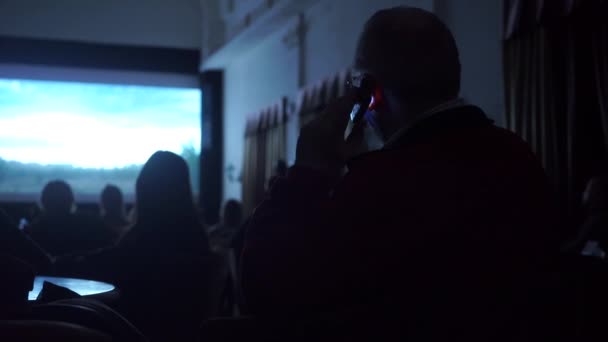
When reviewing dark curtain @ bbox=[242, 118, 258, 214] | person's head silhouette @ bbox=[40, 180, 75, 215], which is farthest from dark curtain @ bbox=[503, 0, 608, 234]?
dark curtain @ bbox=[242, 118, 258, 214]

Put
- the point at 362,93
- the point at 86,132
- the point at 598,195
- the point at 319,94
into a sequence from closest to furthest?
1. the point at 362,93
2. the point at 598,195
3. the point at 319,94
4. the point at 86,132

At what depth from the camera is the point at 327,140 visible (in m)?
1.31

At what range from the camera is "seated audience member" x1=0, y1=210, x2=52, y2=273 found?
2.02m

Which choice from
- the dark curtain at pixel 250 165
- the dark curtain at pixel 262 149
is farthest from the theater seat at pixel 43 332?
the dark curtain at pixel 250 165

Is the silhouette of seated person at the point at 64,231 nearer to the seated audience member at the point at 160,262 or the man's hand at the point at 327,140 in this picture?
the seated audience member at the point at 160,262

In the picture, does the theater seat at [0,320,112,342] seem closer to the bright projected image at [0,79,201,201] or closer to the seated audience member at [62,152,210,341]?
the seated audience member at [62,152,210,341]

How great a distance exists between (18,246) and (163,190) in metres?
0.85

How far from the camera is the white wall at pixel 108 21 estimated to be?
11.5m

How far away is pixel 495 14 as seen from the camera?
5.12 m

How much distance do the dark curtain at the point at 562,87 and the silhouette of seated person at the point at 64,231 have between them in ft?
8.74

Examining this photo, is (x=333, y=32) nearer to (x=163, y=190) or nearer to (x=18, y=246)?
(x=163, y=190)

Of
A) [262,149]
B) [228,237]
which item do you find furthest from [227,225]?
[262,149]

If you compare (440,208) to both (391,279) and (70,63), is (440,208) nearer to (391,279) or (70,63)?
(391,279)

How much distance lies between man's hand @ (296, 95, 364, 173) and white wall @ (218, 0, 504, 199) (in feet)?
12.7
